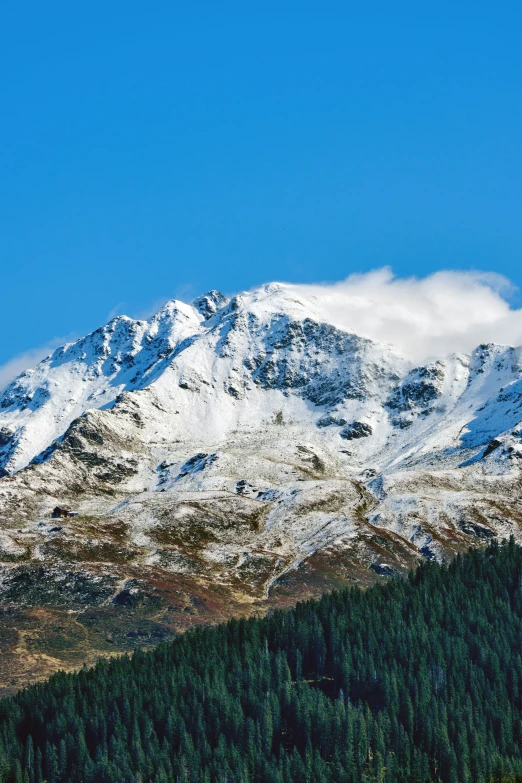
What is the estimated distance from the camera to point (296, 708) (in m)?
155

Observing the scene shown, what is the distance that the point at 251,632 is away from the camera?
19175cm

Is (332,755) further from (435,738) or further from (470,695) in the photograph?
(470,695)

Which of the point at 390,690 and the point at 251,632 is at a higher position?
the point at 251,632

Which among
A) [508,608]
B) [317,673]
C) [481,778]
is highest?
[508,608]

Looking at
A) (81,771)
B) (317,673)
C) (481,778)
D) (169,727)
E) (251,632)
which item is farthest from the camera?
(251,632)

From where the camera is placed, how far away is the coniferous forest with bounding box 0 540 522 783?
455 ft

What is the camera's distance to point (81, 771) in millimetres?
142125

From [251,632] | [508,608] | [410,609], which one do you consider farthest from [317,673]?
[508,608]

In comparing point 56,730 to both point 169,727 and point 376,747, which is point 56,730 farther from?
point 376,747

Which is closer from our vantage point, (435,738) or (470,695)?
(435,738)

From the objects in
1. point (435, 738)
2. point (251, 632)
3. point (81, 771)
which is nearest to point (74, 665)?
point (251, 632)

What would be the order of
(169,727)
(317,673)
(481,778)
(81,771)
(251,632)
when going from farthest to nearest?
1. (251,632)
2. (317,673)
3. (169,727)
4. (81,771)
5. (481,778)

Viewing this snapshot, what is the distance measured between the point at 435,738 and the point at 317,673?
125 feet

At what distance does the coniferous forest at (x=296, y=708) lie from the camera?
138625mm
